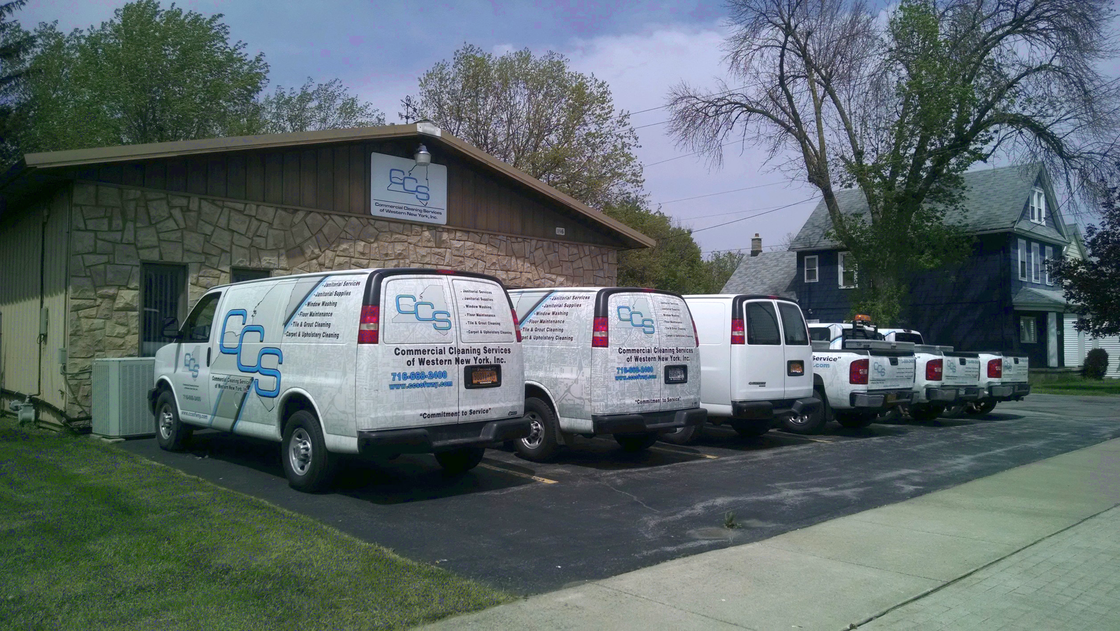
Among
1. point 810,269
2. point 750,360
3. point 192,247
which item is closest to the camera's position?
point 750,360

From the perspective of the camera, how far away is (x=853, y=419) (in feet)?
51.3

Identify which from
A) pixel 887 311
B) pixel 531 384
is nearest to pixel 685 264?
pixel 887 311

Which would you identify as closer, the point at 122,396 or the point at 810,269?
the point at 122,396

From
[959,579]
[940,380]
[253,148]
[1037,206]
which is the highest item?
[1037,206]

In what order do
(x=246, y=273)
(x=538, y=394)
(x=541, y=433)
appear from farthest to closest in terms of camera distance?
(x=246, y=273), (x=538, y=394), (x=541, y=433)

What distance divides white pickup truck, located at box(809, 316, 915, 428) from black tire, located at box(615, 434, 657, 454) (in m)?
4.24

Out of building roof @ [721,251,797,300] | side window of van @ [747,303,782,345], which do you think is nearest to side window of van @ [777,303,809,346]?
side window of van @ [747,303,782,345]

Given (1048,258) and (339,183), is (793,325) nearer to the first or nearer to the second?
(339,183)

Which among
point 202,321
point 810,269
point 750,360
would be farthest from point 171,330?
point 810,269

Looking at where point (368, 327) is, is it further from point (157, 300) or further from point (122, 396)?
point (157, 300)

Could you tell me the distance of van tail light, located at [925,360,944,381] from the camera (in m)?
16.6

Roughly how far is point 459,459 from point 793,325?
6142mm

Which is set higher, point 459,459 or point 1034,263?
point 1034,263

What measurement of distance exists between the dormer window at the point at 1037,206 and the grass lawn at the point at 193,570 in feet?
128
